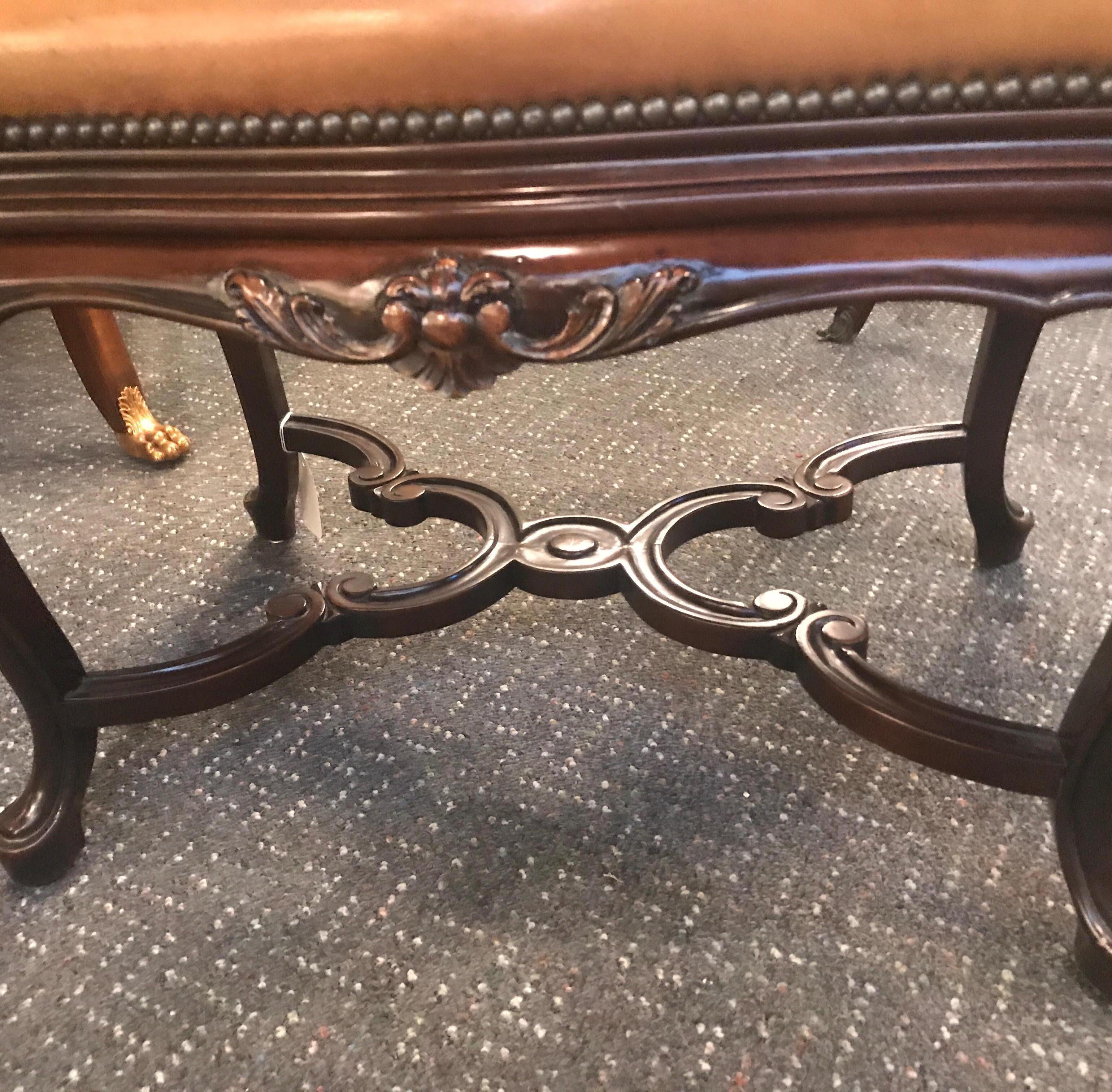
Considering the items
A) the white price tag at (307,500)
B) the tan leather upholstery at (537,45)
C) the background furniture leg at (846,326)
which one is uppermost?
the tan leather upholstery at (537,45)

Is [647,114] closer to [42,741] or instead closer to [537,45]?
[537,45]

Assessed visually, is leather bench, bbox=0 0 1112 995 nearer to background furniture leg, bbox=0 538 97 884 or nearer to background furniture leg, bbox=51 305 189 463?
background furniture leg, bbox=0 538 97 884

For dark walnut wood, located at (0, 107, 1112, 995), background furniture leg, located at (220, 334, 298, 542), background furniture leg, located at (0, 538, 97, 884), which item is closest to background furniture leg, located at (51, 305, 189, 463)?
background furniture leg, located at (220, 334, 298, 542)

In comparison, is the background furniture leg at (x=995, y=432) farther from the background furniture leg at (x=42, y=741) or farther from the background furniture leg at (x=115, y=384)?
the background furniture leg at (x=115, y=384)

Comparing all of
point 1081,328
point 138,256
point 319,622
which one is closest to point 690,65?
point 138,256

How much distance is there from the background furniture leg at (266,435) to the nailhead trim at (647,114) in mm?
384

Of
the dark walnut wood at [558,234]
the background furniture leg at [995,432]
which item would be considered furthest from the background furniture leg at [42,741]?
the background furniture leg at [995,432]

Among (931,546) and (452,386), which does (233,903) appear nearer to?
(452,386)

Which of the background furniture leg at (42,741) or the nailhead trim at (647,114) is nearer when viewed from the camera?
the nailhead trim at (647,114)

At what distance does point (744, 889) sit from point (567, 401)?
2.17 ft

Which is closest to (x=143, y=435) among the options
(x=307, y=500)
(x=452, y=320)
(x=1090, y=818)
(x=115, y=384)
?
(x=115, y=384)

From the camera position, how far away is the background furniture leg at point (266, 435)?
710 millimetres

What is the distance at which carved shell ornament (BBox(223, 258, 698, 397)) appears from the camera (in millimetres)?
302

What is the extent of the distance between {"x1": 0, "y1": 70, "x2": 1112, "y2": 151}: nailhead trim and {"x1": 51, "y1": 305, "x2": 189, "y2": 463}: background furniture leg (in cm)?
73
